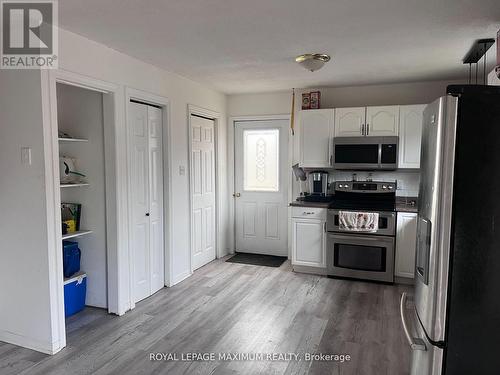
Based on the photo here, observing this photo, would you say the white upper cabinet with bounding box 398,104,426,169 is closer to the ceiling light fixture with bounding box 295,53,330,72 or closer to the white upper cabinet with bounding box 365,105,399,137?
the white upper cabinet with bounding box 365,105,399,137

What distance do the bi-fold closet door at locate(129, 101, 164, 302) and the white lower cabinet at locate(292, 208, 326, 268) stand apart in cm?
164

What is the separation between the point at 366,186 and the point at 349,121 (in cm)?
84

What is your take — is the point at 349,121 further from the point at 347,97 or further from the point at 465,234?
the point at 465,234

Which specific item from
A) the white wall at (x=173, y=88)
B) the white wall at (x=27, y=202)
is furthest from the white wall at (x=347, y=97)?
the white wall at (x=27, y=202)

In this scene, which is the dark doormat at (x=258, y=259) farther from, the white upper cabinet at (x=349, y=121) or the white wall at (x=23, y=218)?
the white wall at (x=23, y=218)

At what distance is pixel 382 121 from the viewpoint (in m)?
4.29

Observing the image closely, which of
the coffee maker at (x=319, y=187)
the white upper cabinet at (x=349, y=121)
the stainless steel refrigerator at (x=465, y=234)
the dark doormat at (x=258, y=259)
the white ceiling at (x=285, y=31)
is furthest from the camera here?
the dark doormat at (x=258, y=259)

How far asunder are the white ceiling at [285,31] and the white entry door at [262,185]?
138 centimetres

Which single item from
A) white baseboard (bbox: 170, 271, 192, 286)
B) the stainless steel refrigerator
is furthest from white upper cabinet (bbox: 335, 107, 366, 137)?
the stainless steel refrigerator

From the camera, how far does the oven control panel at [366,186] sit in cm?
444

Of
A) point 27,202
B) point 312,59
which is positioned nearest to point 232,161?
point 312,59

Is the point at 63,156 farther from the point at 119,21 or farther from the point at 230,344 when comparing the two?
the point at 230,344

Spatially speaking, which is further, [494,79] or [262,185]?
[262,185]

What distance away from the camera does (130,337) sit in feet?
9.48
